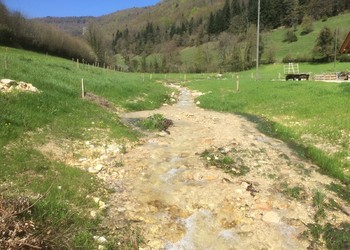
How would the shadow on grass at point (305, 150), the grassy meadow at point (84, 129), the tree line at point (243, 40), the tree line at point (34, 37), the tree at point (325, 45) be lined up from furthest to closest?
the tree line at point (243, 40) < the tree at point (325, 45) < the tree line at point (34, 37) < the shadow on grass at point (305, 150) < the grassy meadow at point (84, 129)

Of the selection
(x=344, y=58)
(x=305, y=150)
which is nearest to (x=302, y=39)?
(x=344, y=58)

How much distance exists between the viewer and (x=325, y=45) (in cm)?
9419

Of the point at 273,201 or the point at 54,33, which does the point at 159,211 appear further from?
the point at 54,33

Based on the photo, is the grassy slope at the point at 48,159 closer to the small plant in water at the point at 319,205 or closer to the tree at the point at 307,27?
the small plant in water at the point at 319,205

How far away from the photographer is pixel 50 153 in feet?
43.8

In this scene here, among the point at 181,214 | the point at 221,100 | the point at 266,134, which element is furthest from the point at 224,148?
the point at 221,100

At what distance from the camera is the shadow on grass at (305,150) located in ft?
46.4

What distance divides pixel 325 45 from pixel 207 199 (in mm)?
95427

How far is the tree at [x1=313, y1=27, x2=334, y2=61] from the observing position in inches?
3684

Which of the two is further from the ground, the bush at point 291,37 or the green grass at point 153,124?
the bush at point 291,37

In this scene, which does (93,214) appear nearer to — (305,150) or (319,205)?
(319,205)

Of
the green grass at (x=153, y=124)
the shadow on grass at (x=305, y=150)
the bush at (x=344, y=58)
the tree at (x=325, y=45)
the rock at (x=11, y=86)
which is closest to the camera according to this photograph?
the shadow on grass at (x=305, y=150)

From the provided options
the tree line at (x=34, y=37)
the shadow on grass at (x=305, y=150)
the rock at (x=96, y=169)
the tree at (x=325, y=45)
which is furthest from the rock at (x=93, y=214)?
the tree at (x=325, y=45)

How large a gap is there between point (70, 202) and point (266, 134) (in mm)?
13609
